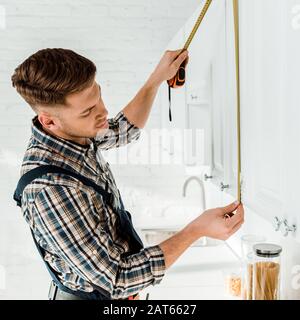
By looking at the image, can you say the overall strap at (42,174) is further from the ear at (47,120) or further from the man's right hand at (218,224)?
the man's right hand at (218,224)

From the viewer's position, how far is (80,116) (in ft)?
3.60

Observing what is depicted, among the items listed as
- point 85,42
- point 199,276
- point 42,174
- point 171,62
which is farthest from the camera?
point 85,42

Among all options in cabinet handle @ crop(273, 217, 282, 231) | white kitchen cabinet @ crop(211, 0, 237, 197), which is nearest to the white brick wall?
white kitchen cabinet @ crop(211, 0, 237, 197)

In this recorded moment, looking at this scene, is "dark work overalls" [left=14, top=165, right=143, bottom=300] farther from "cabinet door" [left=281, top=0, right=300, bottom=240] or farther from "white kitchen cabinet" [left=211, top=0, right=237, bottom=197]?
"cabinet door" [left=281, top=0, right=300, bottom=240]

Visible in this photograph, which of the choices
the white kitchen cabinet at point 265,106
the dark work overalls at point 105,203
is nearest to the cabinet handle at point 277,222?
the white kitchen cabinet at point 265,106

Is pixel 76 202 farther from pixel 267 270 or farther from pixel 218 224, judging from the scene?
pixel 267 270

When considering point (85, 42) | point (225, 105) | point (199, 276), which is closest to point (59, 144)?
point (225, 105)

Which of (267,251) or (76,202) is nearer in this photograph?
(76,202)

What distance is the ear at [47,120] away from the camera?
1090 millimetres

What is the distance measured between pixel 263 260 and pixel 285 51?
0.57m

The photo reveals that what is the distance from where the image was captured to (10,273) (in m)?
2.85

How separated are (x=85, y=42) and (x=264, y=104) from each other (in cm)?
188

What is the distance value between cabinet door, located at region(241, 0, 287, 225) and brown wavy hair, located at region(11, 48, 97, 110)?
37 centimetres
